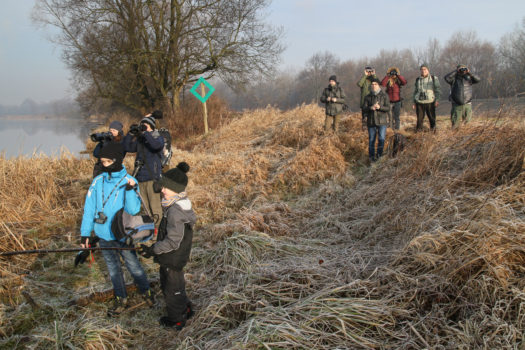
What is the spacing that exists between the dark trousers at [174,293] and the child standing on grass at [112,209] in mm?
525

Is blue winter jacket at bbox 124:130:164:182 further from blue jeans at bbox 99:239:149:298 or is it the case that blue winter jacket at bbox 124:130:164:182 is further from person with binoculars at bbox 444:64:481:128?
person with binoculars at bbox 444:64:481:128

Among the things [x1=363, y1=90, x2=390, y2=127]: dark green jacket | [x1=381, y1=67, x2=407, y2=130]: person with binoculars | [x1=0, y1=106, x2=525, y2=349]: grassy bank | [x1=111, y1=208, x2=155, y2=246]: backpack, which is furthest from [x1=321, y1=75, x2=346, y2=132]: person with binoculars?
[x1=111, y1=208, x2=155, y2=246]: backpack

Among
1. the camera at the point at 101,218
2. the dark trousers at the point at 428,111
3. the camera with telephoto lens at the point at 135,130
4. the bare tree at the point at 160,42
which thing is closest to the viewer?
the camera at the point at 101,218

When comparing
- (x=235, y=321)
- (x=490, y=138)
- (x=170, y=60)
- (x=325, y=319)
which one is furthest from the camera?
(x=170, y=60)

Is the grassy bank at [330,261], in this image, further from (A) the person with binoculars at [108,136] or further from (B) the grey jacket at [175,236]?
(A) the person with binoculars at [108,136]

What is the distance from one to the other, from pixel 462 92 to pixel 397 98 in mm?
1542

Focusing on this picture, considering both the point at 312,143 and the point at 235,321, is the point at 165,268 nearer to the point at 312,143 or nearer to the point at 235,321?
the point at 235,321

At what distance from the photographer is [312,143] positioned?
25.3 ft

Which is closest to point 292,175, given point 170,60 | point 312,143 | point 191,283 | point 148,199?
point 312,143

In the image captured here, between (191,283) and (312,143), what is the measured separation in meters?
4.99

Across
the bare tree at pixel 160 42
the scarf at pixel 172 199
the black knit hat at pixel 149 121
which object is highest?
the bare tree at pixel 160 42

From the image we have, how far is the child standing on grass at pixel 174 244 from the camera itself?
2711mm

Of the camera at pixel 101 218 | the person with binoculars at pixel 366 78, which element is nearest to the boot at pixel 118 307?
the camera at pixel 101 218

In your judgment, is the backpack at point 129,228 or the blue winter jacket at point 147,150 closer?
the backpack at point 129,228
